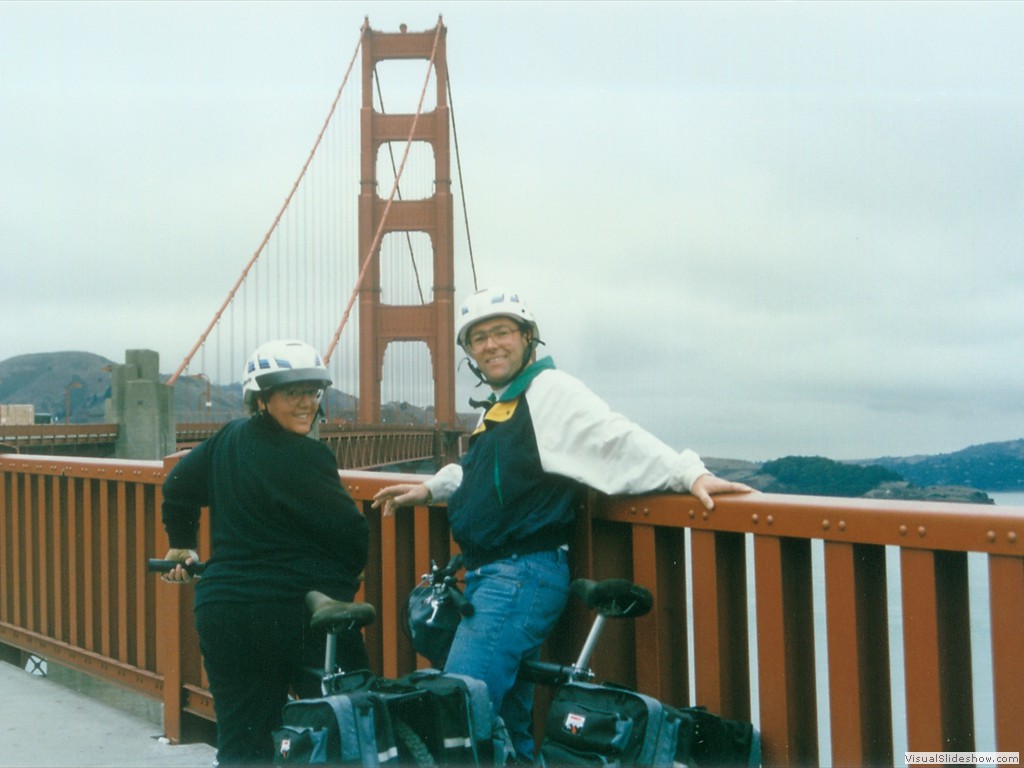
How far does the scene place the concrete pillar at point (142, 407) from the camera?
79.5ft

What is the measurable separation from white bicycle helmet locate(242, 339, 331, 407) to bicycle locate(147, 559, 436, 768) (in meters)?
0.58

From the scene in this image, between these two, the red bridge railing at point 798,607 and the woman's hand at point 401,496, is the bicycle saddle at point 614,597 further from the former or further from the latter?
the woman's hand at point 401,496

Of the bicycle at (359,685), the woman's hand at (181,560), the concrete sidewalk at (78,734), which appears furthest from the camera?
the concrete sidewalk at (78,734)

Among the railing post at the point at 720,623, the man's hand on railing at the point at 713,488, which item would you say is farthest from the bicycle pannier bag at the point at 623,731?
the man's hand on railing at the point at 713,488

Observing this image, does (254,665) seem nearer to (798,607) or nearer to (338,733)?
(338,733)

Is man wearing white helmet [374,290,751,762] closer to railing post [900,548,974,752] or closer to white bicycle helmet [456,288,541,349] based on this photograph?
white bicycle helmet [456,288,541,349]

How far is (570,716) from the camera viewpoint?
2486 millimetres

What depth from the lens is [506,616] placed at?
2908 mm

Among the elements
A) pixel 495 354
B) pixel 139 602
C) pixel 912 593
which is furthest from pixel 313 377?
pixel 139 602

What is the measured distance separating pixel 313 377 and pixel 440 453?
3752cm

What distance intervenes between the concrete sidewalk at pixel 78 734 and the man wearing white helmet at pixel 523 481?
5.91ft

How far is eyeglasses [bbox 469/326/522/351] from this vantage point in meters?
3.09

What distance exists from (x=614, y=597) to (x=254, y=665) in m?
1.03

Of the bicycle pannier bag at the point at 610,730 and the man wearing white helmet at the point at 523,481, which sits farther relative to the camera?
the man wearing white helmet at the point at 523,481
